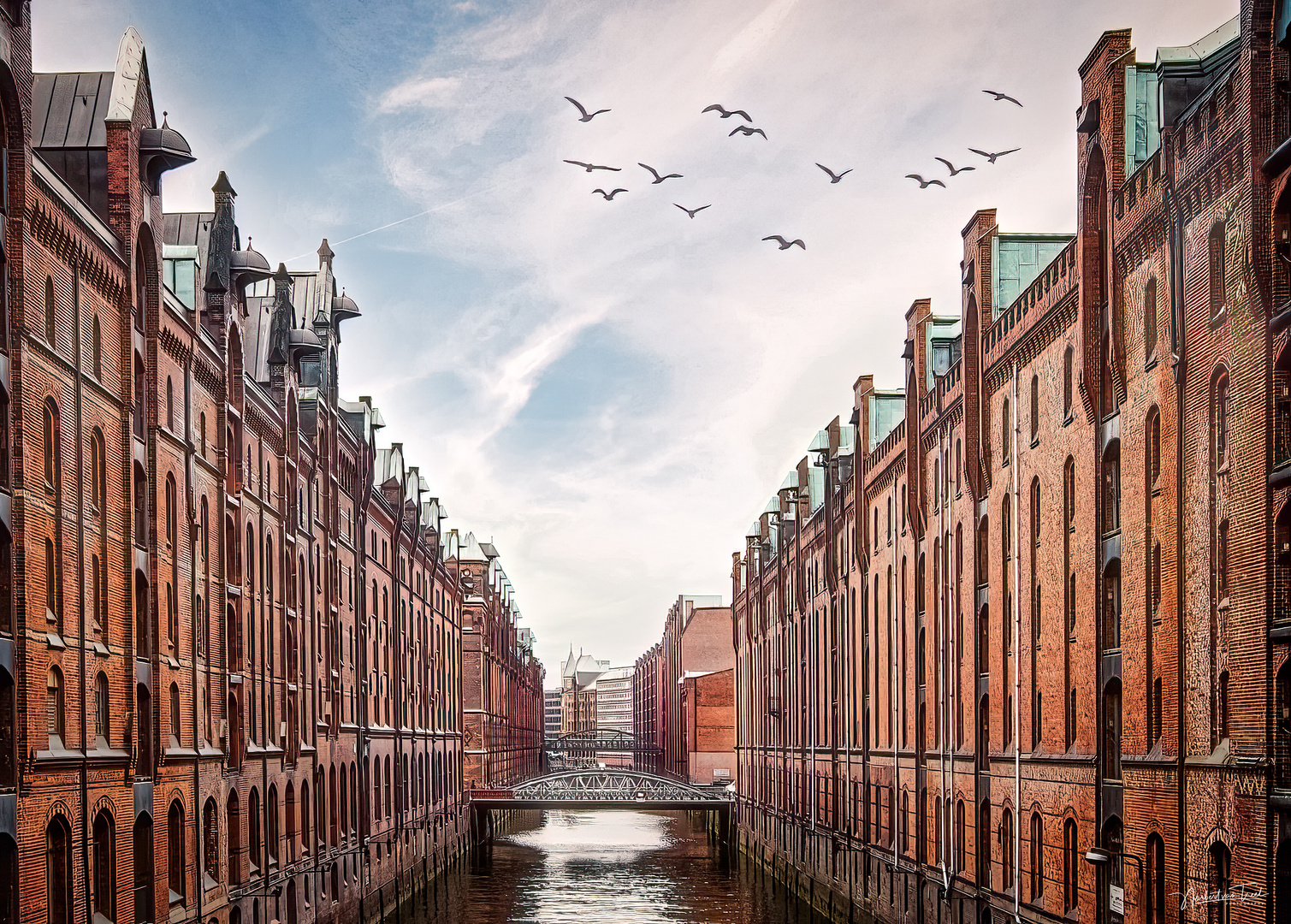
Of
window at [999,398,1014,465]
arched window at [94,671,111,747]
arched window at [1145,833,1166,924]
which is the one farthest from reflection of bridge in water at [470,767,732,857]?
arched window at [1145,833,1166,924]

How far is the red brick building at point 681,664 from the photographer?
111 metres

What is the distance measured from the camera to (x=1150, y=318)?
2388 cm

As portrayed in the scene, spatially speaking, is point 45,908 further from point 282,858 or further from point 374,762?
point 374,762

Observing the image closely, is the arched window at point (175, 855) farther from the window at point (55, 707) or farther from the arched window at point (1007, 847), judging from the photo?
the arched window at point (1007, 847)

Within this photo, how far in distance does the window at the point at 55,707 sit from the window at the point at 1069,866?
1699 cm

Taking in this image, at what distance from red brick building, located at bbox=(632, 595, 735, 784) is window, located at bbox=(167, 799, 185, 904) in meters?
73.4

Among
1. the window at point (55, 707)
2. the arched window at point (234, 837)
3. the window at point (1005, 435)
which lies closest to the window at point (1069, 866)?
the window at point (1005, 435)

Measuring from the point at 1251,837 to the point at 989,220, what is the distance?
17.0m

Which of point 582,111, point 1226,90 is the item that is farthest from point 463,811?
point 1226,90

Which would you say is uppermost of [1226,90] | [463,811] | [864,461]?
[1226,90]

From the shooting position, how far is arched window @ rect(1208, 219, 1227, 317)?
67.9 feet

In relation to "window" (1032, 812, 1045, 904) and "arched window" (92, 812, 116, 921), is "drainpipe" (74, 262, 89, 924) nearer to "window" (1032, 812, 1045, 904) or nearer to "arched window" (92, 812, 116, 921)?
"arched window" (92, 812, 116, 921)

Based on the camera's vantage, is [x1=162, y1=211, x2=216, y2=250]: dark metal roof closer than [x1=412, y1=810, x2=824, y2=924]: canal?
Yes

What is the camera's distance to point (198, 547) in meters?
31.5
